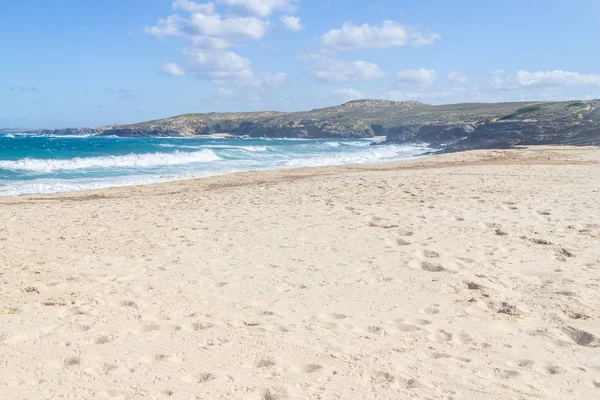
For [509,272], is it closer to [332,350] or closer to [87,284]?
[332,350]

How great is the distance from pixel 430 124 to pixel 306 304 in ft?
219

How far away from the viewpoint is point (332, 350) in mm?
3680

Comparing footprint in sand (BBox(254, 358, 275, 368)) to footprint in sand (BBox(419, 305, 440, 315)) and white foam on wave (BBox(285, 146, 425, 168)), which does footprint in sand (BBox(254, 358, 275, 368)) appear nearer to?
footprint in sand (BBox(419, 305, 440, 315))

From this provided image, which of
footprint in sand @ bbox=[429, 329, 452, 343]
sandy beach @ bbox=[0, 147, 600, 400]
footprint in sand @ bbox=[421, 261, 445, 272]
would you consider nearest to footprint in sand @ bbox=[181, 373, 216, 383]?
sandy beach @ bbox=[0, 147, 600, 400]

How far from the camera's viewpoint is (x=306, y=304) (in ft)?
15.3

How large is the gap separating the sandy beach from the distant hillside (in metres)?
26.3

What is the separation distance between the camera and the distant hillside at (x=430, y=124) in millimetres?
35406

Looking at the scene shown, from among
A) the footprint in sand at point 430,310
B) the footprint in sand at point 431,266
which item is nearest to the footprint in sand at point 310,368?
the footprint in sand at point 430,310

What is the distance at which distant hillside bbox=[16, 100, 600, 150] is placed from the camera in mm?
35406

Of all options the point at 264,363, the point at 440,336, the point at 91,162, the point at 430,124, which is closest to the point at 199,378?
the point at 264,363

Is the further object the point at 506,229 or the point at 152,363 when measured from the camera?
the point at 506,229

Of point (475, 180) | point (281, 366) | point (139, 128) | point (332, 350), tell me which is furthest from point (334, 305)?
point (139, 128)

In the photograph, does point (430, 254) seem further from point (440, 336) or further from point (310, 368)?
point (310, 368)

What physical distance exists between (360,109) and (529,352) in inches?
5002
